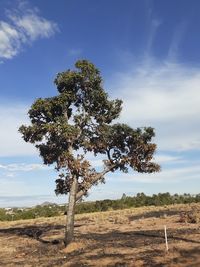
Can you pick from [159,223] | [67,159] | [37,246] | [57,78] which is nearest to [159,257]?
[67,159]

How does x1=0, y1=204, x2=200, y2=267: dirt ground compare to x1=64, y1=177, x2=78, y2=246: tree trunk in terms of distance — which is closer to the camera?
x1=0, y1=204, x2=200, y2=267: dirt ground

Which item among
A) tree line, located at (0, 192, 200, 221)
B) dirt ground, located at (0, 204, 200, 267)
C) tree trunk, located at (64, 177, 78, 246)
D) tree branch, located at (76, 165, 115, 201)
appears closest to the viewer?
dirt ground, located at (0, 204, 200, 267)

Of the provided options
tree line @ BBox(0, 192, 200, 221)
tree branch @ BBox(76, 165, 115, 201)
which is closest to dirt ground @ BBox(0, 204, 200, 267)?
tree branch @ BBox(76, 165, 115, 201)

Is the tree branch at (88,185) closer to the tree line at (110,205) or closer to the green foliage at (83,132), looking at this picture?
the green foliage at (83,132)

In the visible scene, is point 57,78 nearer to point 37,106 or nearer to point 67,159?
point 37,106

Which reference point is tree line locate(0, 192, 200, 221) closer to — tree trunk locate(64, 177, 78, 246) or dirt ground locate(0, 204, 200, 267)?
dirt ground locate(0, 204, 200, 267)

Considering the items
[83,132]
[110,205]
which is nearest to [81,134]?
[83,132]

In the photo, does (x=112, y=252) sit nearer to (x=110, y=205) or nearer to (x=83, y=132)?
(x=83, y=132)

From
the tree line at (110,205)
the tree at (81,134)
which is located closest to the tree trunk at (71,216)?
the tree at (81,134)

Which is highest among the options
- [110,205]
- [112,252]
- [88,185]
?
[110,205]

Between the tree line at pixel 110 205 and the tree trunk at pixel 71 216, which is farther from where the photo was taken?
the tree line at pixel 110 205

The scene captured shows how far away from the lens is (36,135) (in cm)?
Answer: 2917

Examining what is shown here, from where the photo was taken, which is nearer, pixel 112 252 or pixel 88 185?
pixel 112 252

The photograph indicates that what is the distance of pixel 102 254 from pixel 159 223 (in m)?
17.1
